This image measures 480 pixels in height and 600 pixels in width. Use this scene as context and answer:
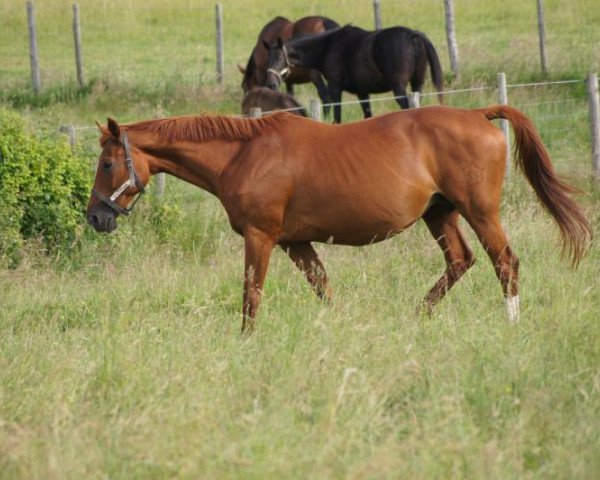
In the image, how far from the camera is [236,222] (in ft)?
24.6

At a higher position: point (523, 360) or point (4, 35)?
point (4, 35)

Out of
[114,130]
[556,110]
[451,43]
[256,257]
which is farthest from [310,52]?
[256,257]

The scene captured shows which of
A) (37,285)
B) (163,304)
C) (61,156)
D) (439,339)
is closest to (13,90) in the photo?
(61,156)

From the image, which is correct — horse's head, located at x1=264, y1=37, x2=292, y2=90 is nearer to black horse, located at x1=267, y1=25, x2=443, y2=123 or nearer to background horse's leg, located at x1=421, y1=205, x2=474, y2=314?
black horse, located at x1=267, y1=25, x2=443, y2=123

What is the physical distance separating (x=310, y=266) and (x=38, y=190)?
3409mm

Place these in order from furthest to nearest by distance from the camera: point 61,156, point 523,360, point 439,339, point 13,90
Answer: point 13,90 < point 61,156 < point 439,339 < point 523,360

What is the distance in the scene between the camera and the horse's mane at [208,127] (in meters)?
7.67

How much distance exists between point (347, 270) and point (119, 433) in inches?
174

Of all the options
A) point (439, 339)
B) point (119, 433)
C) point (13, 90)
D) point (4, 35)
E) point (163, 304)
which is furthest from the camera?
point (4, 35)

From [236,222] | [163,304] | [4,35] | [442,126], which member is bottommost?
[163,304]

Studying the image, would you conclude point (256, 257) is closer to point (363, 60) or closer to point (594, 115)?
point (594, 115)

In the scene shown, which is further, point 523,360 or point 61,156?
point 61,156

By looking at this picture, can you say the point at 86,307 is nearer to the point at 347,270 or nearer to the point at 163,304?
the point at 163,304

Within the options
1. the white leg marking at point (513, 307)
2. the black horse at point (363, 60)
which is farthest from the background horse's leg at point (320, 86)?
the white leg marking at point (513, 307)
